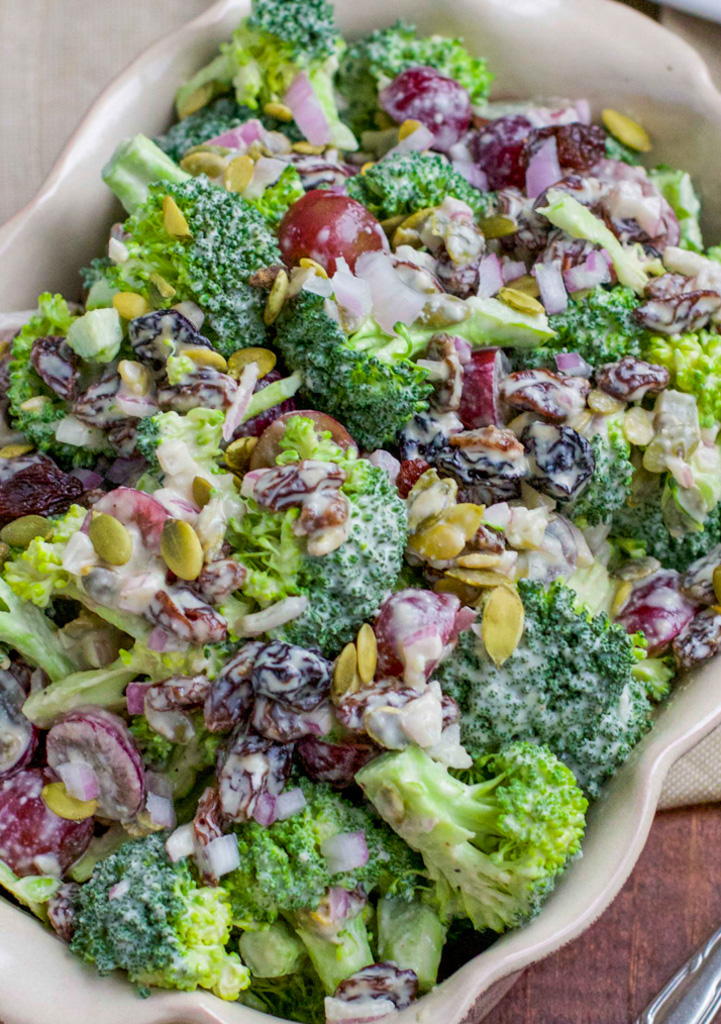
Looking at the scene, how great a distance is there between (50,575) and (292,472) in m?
0.52

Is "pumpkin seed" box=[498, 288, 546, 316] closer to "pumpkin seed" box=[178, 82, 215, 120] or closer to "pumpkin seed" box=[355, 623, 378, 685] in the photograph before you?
"pumpkin seed" box=[355, 623, 378, 685]

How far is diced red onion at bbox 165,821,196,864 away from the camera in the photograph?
76.2 inches

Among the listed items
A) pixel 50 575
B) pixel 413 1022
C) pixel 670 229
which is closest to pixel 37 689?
pixel 50 575

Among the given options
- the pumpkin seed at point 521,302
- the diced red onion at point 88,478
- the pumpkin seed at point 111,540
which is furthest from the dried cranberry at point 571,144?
the pumpkin seed at point 111,540

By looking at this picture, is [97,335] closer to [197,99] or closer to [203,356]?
[203,356]

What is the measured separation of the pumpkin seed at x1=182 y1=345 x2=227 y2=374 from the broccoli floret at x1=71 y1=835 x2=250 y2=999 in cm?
95

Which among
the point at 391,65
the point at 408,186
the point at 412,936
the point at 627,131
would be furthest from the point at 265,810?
the point at 627,131

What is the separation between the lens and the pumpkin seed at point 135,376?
2131mm

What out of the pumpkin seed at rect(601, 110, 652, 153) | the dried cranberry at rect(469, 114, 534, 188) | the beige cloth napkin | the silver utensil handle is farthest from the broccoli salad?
the beige cloth napkin

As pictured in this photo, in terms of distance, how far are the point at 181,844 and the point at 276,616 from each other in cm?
47

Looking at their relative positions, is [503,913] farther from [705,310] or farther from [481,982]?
[705,310]

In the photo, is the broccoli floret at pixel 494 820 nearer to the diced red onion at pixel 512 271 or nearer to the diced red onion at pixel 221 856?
the diced red onion at pixel 221 856

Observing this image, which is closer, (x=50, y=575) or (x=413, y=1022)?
(x=413, y=1022)

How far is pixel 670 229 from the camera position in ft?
8.40
